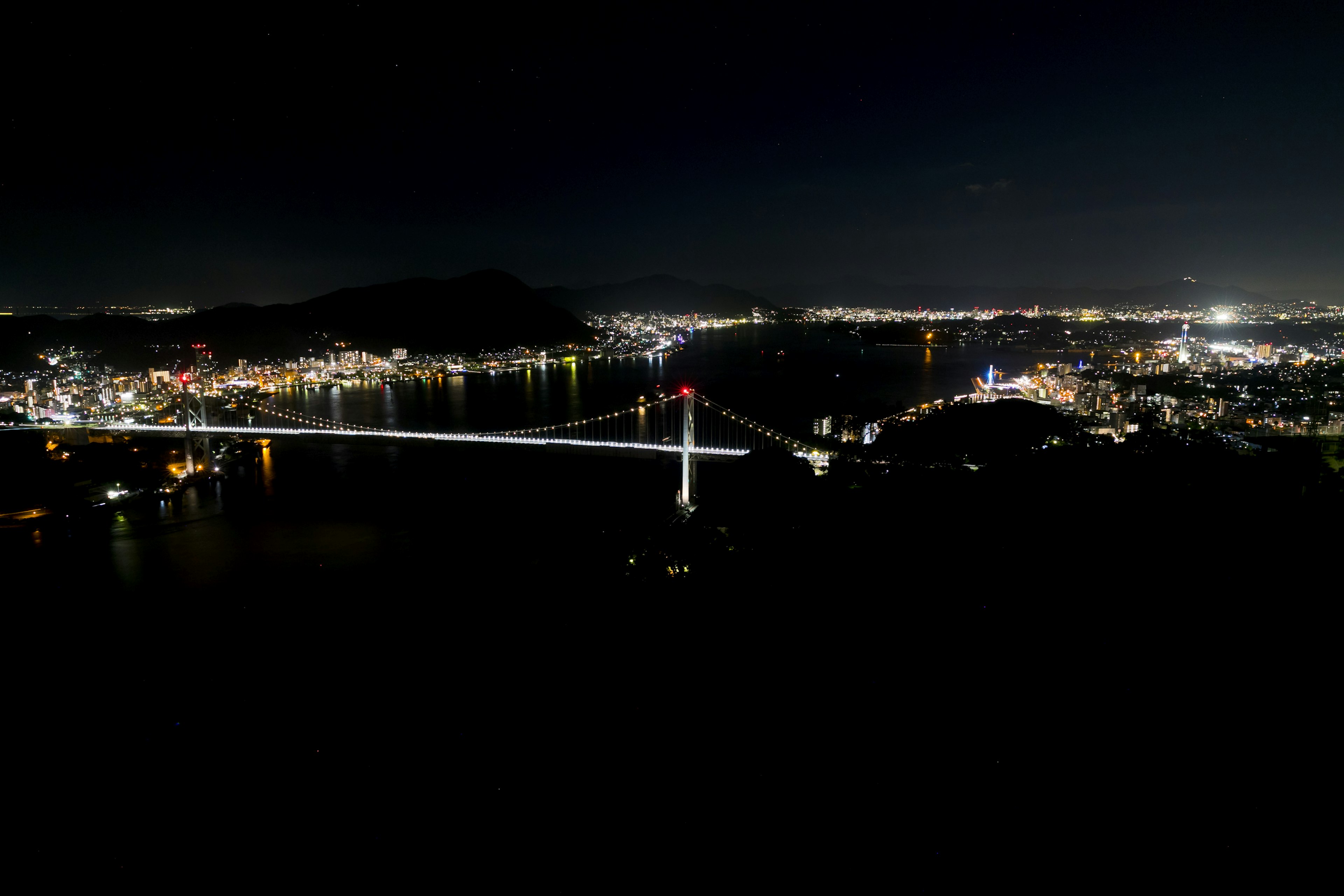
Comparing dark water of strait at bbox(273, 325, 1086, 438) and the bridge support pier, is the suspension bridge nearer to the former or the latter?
the bridge support pier

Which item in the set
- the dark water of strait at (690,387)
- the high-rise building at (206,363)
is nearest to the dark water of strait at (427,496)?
the dark water of strait at (690,387)

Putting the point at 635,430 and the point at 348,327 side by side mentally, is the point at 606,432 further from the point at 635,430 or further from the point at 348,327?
the point at 348,327

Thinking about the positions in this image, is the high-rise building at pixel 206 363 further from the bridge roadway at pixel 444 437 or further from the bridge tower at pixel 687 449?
the bridge tower at pixel 687 449

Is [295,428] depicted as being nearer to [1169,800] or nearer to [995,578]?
[995,578]

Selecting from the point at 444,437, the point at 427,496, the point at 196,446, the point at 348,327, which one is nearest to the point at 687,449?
the point at 427,496

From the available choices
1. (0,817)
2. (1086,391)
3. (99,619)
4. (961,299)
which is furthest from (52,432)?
(961,299)
